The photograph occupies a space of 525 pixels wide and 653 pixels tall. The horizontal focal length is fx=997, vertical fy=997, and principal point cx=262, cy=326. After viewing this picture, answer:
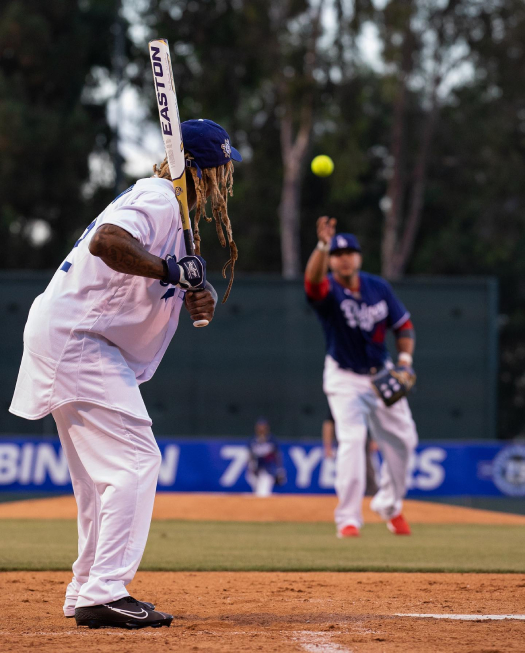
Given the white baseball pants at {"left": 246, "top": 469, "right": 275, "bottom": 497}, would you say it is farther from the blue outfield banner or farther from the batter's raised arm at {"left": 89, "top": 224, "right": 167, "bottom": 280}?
the batter's raised arm at {"left": 89, "top": 224, "right": 167, "bottom": 280}

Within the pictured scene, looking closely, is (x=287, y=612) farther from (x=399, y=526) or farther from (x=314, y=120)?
(x=314, y=120)

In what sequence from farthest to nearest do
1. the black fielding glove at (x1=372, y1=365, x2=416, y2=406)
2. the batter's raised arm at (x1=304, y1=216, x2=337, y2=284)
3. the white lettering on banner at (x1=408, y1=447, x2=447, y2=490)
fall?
the white lettering on banner at (x1=408, y1=447, x2=447, y2=490) → the black fielding glove at (x1=372, y1=365, x2=416, y2=406) → the batter's raised arm at (x1=304, y1=216, x2=337, y2=284)

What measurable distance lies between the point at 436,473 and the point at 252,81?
15669 millimetres

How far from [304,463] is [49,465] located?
13.1 ft

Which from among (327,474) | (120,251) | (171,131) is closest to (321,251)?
(171,131)

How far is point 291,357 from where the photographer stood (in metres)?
16.5

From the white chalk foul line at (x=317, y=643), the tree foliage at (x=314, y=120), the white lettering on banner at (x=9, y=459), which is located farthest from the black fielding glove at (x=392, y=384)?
the tree foliage at (x=314, y=120)

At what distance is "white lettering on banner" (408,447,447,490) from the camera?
1563cm

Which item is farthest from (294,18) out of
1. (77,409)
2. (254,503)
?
(77,409)

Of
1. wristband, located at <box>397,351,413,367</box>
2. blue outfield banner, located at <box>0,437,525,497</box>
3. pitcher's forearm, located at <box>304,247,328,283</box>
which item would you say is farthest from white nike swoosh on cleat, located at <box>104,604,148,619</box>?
blue outfield banner, located at <box>0,437,525,497</box>

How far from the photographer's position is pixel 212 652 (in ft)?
12.1

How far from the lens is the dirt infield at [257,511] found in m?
12.0

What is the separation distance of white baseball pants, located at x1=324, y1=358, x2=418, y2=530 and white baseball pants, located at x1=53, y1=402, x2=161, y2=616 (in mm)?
4250

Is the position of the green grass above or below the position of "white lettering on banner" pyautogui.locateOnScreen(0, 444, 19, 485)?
above
